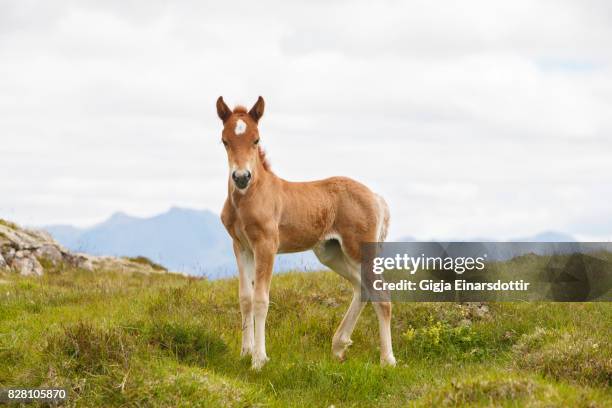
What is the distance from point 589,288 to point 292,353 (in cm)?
713

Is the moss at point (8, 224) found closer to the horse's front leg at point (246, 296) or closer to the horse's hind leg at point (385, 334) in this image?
the horse's front leg at point (246, 296)

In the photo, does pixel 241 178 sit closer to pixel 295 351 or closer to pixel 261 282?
pixel 261 282

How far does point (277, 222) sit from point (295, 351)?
218 cm

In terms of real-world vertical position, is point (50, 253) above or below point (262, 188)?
below

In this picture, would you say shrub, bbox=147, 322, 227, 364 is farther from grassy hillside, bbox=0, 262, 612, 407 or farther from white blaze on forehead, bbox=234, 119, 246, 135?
white blaze on forehead, bbox=234, 119, 246, 135

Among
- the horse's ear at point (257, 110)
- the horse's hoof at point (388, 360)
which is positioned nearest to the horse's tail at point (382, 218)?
the horse's hoof at point (388, 360)

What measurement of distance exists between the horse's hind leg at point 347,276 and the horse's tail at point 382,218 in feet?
2.48

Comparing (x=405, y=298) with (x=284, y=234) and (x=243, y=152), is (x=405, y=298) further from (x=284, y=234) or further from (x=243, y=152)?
(x=243, y=152)

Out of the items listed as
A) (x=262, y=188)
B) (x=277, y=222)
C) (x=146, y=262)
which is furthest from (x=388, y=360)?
(x=146, y=262)

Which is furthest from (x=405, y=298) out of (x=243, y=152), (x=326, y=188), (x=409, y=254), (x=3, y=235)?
(x=3, y=235)

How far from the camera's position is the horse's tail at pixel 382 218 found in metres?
12.5

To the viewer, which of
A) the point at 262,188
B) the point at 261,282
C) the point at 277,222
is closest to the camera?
the point at 261,282

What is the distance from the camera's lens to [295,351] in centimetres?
1177

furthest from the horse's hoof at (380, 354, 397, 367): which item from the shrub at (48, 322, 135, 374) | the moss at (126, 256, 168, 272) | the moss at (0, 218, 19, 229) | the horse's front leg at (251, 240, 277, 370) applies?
the moss at (126, 256, 168, 272)
